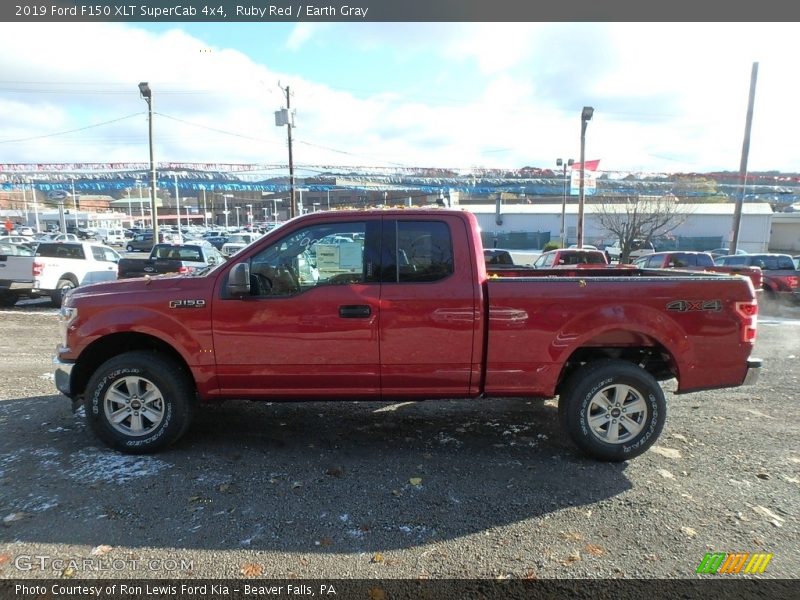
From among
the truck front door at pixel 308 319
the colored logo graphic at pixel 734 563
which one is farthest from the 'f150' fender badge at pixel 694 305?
the truck front door at pixel 308 319

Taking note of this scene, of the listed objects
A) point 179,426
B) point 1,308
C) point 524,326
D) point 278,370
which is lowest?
point 1,308

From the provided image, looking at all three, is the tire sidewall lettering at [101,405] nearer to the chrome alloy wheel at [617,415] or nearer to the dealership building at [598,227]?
the chrome alloy wheel at [617,415]

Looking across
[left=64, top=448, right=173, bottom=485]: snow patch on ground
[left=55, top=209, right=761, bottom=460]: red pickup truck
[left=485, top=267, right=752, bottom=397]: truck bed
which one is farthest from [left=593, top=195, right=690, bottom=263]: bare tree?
[left=64, top=448, right=173, bottom=485]: snow patch on ground

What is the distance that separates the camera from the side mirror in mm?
3889

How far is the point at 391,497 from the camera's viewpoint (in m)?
3.49

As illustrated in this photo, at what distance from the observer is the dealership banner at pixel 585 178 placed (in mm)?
27391

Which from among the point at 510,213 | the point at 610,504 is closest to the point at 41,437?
the point at 610,504

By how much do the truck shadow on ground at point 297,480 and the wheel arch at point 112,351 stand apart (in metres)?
0.57

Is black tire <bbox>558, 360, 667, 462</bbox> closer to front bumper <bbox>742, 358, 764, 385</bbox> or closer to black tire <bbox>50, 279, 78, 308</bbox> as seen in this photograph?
front bumper <bbox>742, 358, 764, 385</bbox>

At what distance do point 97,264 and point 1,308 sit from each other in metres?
2.45

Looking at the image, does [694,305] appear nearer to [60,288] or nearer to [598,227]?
[60,288]

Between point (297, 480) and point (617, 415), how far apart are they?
2522mm

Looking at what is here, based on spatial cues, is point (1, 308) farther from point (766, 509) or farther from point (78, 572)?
point (766, 509)

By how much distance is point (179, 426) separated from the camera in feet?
13.5
